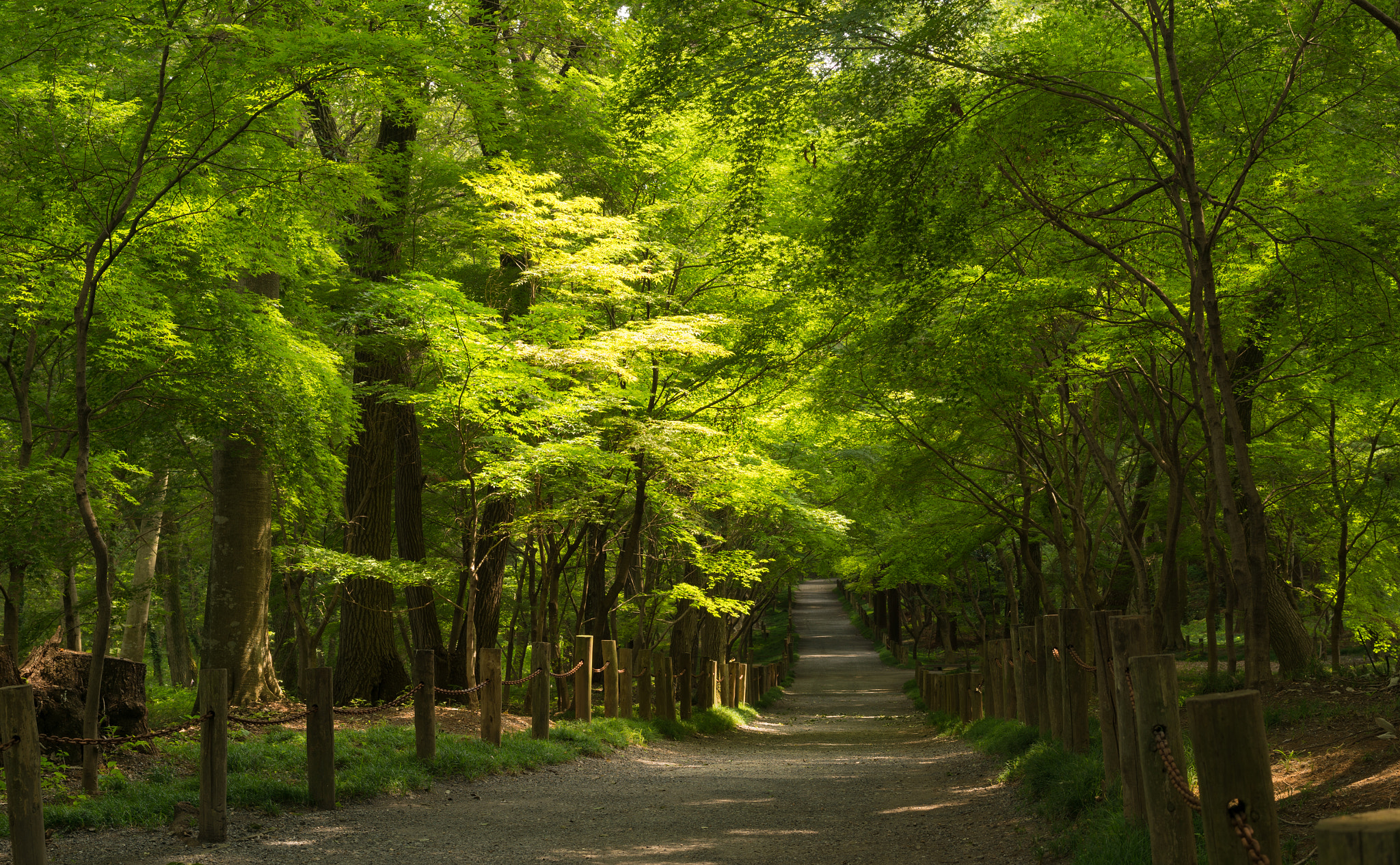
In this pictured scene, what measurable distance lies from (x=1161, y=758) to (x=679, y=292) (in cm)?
1276

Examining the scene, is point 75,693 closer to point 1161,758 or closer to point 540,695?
point 540,695

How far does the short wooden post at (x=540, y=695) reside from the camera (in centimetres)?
1129

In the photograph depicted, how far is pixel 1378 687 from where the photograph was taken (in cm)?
928

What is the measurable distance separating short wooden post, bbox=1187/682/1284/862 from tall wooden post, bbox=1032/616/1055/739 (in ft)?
18.0

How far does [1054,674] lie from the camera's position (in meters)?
8.53

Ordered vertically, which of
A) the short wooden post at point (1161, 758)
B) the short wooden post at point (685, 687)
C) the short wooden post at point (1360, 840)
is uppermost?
the short wooden post at point (1360, 840)

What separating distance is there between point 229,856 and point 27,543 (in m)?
4.84

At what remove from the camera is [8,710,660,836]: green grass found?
6.42 m

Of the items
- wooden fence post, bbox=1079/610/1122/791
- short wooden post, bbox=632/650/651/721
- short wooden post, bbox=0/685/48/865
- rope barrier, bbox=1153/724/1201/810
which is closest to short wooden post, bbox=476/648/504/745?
short wooden post, bbox=632/650/651/721

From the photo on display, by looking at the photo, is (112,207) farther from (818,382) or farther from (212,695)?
(818,382)

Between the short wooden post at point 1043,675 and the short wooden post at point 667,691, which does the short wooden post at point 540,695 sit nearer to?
the short wooden post at point 667,691

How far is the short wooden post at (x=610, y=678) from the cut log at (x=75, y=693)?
6.29m

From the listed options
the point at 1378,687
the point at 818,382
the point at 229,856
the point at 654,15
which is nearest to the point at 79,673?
the point at 229,856

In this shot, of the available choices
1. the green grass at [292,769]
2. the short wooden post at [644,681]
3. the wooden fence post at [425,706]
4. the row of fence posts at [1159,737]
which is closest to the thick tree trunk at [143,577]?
the green grass at [292,769]
